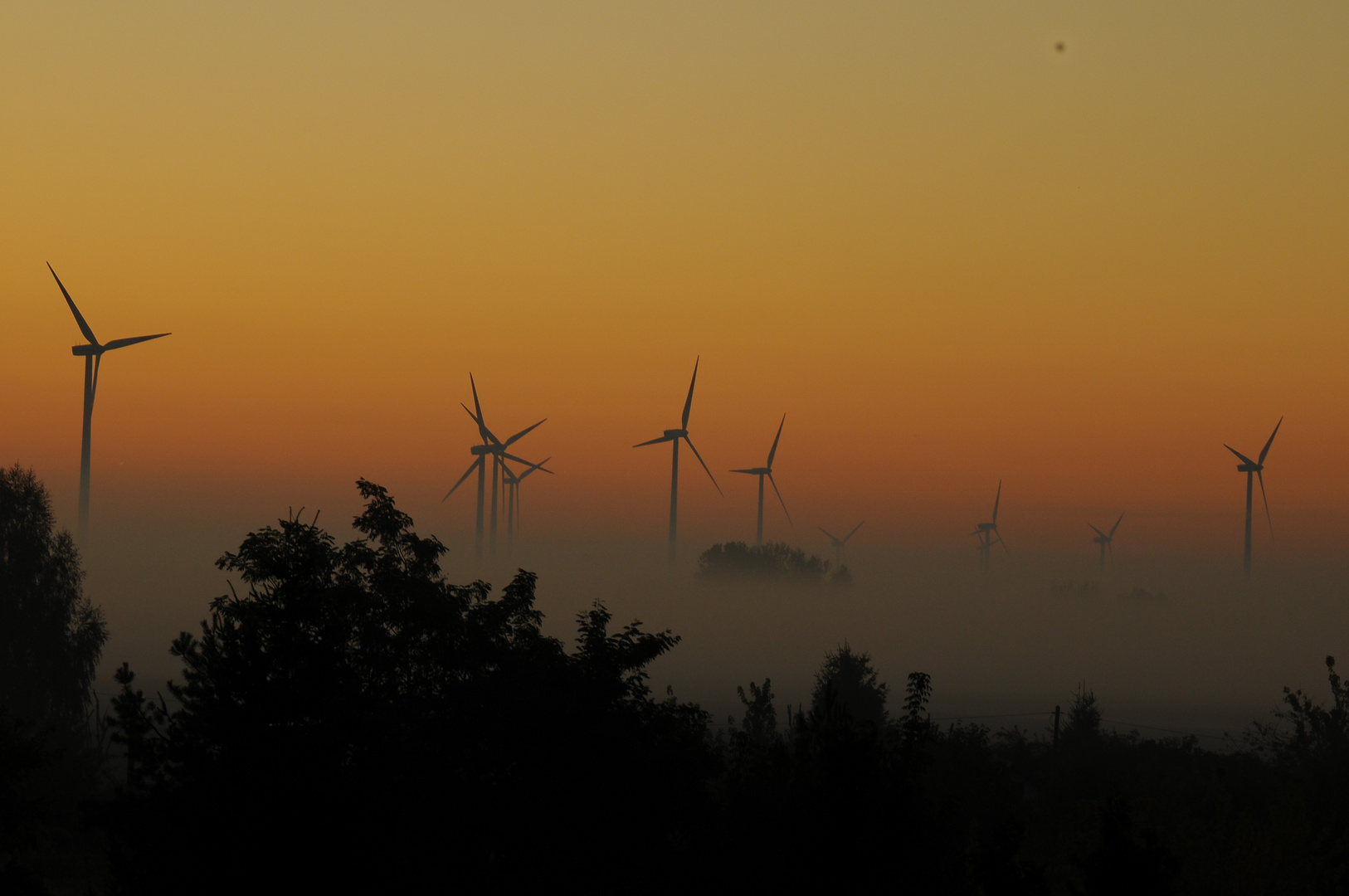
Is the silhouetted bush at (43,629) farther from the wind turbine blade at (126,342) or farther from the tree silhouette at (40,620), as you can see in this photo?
the wind turbine blade at (126,342)

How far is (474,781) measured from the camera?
99.2 ft

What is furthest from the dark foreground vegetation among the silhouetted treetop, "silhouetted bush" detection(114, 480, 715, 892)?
the silhouetted treetop

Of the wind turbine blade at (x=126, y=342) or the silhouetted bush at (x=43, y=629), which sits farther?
the wind turbine blade at (x=126, y=342)

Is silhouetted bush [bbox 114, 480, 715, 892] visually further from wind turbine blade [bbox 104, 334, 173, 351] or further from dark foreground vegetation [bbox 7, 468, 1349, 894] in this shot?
wind turbine blade [bbox 104, 334, 173, 351]

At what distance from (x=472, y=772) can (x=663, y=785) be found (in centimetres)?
456

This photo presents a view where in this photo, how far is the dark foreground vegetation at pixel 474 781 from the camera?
22891 millimetres

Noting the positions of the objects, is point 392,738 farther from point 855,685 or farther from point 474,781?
point 855,685

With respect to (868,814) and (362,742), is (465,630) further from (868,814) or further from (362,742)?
(868,814)

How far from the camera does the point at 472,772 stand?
30.3 m

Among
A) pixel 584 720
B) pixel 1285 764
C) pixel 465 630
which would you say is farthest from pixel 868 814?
pixel 1285 764

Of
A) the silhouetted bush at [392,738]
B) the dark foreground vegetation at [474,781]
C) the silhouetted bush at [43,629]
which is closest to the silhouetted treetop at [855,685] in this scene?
the silhouetted bush at [43,629]

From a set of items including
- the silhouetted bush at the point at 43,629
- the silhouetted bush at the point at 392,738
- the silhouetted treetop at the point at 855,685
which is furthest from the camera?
the silhouetted treetop at the point at 855,685

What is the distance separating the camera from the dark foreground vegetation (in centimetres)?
2289

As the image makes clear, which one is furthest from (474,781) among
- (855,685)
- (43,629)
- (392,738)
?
(855,685)
